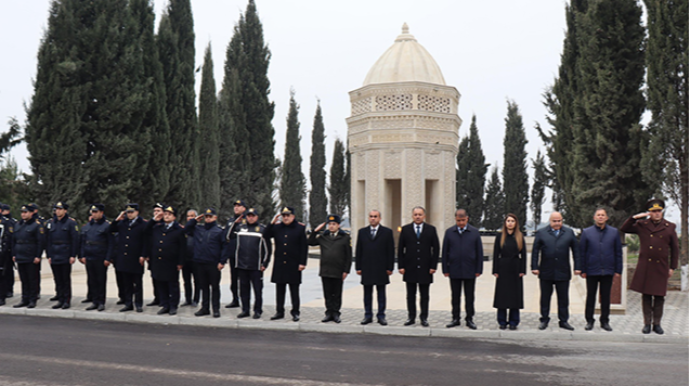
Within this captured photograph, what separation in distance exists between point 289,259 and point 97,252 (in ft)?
11.4

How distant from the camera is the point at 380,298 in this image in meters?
9.31

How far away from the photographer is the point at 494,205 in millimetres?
38094

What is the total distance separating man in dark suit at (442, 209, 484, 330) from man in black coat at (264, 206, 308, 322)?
2220mm

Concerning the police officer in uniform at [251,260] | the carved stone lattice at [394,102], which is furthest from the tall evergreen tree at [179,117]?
the police officer in uniform at [251,260]

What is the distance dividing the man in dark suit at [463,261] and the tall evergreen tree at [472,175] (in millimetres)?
29281

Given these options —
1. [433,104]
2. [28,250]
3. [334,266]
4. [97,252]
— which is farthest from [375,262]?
[433,104]

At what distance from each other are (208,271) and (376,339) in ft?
10.6

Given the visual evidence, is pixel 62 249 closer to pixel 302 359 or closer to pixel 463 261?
pixel 302 359

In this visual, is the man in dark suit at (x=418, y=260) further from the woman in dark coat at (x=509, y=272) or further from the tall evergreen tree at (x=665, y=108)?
the tall evergreen tree at (x=665, y=108)

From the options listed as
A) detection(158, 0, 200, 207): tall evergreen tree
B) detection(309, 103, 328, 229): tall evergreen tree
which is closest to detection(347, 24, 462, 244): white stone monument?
detection(158, 0, 200, 207): tall evergreen tree

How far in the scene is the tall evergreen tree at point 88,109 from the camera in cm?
1745

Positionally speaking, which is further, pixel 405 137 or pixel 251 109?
pixel 251 109

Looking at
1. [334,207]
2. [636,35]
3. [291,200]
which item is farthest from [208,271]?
[334,207]

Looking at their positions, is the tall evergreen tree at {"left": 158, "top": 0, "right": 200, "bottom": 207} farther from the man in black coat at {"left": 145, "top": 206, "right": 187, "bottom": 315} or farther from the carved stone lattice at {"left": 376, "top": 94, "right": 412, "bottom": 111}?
the man in black coat at {"left": 145, "top": 206, "right": 187, "bottom": 315}
